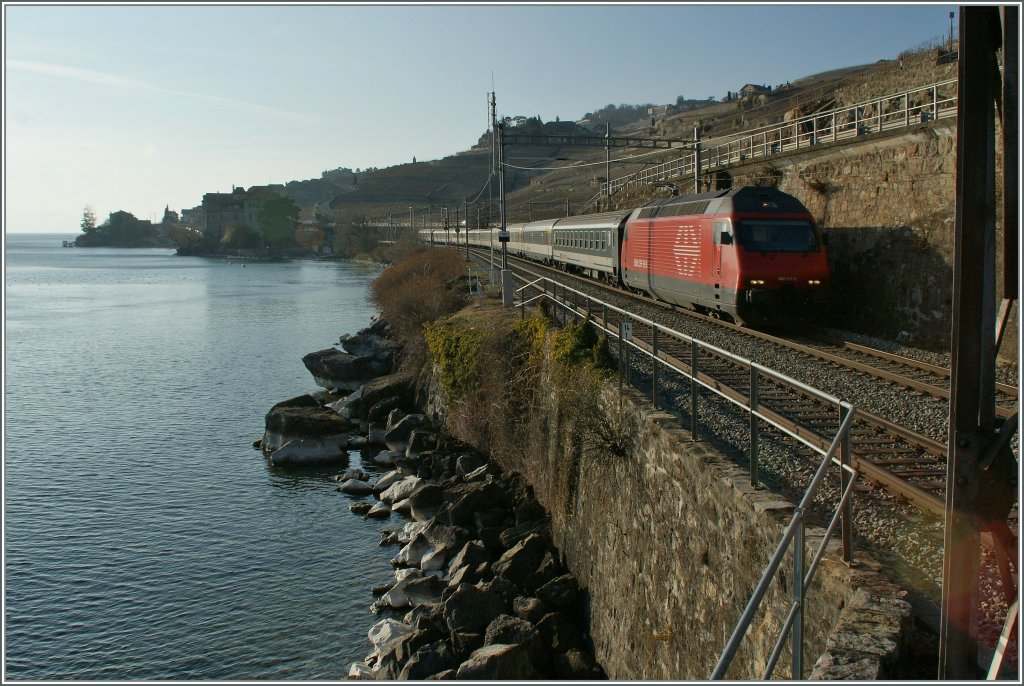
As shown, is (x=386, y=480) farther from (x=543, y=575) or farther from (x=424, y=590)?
(x=543, y=575)

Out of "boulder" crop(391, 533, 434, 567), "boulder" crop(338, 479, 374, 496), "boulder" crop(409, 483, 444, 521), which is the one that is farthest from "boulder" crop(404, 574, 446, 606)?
"boulder" crop(338, 479, 374, 496)

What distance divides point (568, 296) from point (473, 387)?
3447 mm

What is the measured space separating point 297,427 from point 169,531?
21.8ft

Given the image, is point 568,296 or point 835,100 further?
point 835,100

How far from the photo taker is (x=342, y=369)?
33.2 m

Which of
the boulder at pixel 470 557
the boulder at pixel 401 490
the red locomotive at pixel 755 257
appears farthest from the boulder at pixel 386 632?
the red locomotive at pixel 755 257

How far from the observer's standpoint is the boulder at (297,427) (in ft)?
81.4

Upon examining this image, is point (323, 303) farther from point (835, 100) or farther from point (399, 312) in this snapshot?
point (835, 100)

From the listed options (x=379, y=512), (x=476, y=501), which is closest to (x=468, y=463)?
(x=379, y=512)

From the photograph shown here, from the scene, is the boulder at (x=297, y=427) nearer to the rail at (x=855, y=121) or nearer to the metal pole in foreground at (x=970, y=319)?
the rail at (x=855, y=121)

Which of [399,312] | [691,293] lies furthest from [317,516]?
[399,312]

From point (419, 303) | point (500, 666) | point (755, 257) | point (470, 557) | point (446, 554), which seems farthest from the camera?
point (419, 303)

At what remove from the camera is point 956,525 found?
168 inches

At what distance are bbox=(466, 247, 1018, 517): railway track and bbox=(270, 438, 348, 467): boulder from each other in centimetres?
1099
